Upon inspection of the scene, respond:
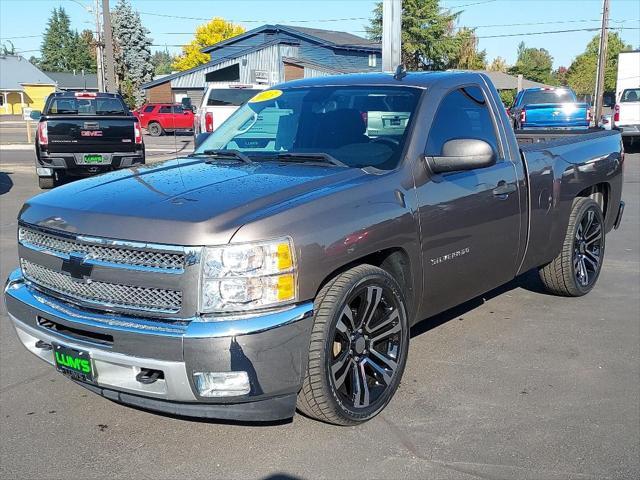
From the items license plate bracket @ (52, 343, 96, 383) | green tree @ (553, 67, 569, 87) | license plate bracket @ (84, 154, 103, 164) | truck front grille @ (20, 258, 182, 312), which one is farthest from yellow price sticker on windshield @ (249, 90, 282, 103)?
green tree @ (553, 67, 569, 87)

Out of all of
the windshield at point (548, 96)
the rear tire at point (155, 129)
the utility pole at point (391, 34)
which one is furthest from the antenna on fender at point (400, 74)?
the rear tire at point (155, 129)

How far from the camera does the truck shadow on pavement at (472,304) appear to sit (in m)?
5.40

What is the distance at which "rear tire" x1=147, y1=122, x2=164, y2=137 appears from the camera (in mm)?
37344

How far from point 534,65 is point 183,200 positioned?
332ft

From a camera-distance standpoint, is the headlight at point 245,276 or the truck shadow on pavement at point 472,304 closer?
the headlight at point 245,276

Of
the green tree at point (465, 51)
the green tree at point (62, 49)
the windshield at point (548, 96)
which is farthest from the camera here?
the green tree at point (62, 49)

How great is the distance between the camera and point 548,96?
2206 cm

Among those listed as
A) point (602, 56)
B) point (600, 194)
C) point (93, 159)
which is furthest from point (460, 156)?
point (602, 56)

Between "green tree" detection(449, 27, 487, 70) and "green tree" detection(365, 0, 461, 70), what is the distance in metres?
0.57

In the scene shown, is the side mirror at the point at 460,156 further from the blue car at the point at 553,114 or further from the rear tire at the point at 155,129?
the rear tire at the point at 155,129

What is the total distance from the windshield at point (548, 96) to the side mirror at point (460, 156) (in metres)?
18.7

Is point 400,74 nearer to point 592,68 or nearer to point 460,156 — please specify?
point 460,156

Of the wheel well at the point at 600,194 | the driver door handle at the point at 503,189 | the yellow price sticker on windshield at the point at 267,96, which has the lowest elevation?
the wheel well at the point at 600,194

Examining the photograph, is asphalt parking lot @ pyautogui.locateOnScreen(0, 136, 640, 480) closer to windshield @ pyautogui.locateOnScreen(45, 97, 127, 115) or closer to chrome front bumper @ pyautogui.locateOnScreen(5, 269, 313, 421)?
chrome front bumper @ pyautogui.locateOnScreen(5, 269, 313, 421)
